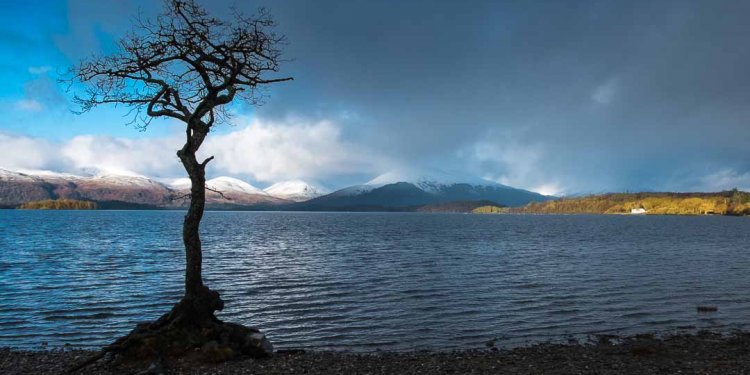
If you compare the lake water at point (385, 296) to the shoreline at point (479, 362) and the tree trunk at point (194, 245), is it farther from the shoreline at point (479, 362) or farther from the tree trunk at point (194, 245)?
the tree trunk at point (194, 245)

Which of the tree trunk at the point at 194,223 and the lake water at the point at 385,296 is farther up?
the tree trunk at the point at 194,223

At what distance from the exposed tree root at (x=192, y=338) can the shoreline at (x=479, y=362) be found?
0.48 metres

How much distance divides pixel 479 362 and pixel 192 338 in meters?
11.7

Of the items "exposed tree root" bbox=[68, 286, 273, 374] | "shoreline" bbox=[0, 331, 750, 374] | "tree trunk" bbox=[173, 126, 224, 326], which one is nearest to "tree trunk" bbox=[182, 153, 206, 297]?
"tree trunk" bbox=[173, 126, 224, 326]

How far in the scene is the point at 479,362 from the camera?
20.2 m

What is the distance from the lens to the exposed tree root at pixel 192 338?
60.4 feet

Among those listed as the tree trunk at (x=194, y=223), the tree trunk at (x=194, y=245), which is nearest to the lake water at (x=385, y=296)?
the tree trunk at (x=194, y=245)

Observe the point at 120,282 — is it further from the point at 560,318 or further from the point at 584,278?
the point at 584,278

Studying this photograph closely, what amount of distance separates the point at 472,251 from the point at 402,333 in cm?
5590

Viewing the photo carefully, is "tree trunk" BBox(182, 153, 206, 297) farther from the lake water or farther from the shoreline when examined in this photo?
the lake water

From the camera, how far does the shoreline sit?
17.9m

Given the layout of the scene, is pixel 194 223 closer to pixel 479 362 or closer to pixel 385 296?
pixel 479 362

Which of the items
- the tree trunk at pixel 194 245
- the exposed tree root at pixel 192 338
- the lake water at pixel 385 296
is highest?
the tree trunk at pixel 194 245

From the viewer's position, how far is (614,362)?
20094mm
